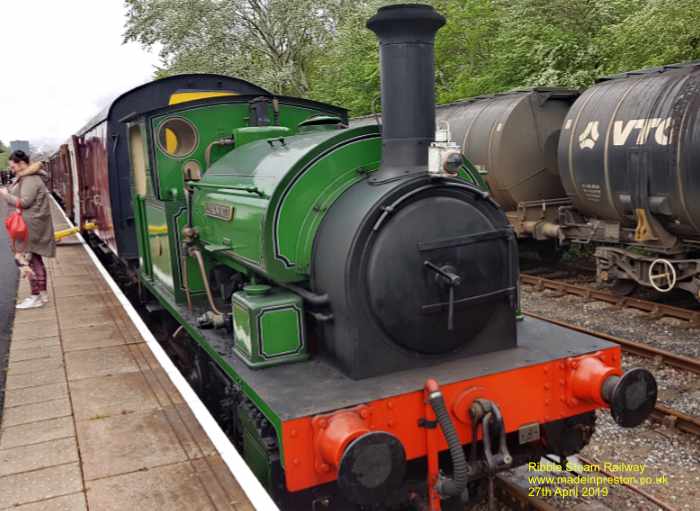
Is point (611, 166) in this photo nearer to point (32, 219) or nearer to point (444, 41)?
point (32, 219)

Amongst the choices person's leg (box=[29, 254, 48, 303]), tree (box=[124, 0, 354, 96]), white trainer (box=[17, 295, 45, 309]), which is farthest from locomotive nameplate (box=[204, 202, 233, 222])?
tree (box=[124, 0, 354, 96])

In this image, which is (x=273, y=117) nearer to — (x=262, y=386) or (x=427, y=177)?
(x=427, y=177)

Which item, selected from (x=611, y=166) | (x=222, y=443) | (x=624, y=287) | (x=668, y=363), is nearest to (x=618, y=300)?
(x=624, y=287)

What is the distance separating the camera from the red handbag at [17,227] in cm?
671

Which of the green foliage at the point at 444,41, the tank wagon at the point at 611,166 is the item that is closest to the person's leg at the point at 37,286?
the green foliage at the point at 444,41

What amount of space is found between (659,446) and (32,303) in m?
6.46

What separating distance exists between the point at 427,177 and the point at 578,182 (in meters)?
6.28

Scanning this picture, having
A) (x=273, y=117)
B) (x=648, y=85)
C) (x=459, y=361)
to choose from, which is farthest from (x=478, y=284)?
(x=648, y=85)

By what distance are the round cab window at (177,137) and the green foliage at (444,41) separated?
1.66 meters

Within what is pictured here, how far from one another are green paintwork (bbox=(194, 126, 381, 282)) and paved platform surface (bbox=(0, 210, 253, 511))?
114 cm

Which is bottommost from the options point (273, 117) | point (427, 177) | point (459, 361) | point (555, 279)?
point (555, 279)

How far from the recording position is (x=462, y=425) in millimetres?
3434

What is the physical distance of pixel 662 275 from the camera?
8.16 meters

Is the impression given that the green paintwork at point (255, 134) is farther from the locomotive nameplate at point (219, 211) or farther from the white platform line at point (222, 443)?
the white platform line at point (222, 443)
